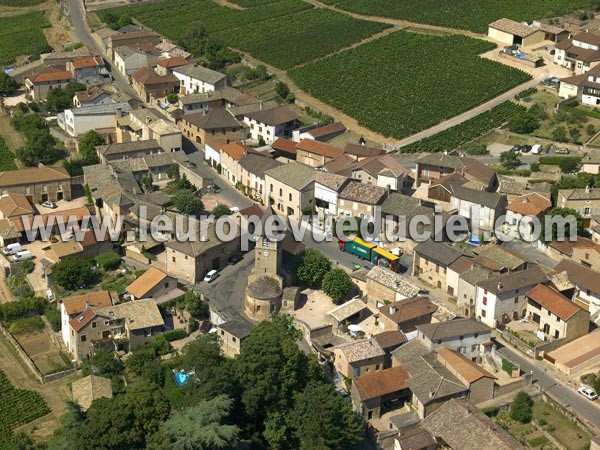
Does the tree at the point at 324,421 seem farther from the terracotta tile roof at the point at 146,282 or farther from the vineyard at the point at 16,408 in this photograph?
the terracotta tile roof at the point at 146,282

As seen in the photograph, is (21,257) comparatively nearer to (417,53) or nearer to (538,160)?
(538,160)

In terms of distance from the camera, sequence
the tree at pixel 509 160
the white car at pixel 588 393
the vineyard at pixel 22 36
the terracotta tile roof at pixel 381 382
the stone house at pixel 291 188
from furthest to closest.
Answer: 1. the vineyard at pixel 22 36
2. the tree at pixel 509 160
3. the stone house at pixel 291 188
4. the white car at pixel 588 393
5. the terracotta tile roof at pixel 381 382

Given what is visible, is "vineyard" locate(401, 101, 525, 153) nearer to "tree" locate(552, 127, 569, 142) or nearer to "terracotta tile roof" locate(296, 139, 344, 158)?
"tree" locate(552, 127, 569, 142)

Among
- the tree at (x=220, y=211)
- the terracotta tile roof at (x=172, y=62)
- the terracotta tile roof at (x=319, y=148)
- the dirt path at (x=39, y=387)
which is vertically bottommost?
the dirt path at (x=39, y=387)

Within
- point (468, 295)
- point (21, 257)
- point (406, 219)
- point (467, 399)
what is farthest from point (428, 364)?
point (21, 257)

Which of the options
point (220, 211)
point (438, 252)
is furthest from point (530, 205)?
point (220, 211)

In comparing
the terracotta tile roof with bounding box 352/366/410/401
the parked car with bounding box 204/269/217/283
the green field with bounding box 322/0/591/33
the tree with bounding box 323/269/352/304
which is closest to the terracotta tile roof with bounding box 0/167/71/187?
the parked car with bounding box 204/269/217/283

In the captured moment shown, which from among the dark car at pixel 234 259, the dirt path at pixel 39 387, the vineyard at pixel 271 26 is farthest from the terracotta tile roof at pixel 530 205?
the vineyard at pixel 271 26

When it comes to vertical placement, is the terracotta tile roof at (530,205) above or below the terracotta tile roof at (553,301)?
above
